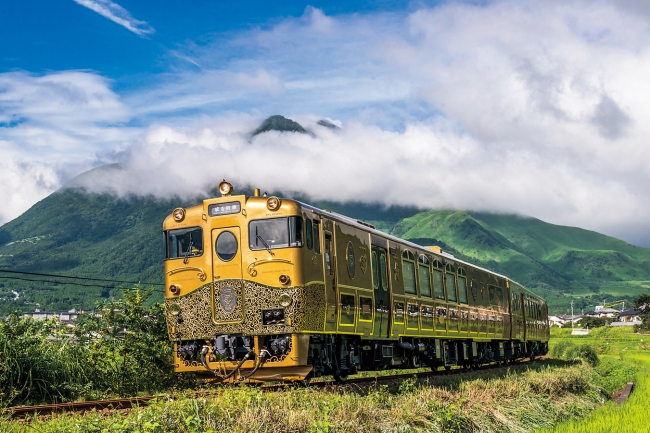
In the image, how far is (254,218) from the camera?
47.6 ft

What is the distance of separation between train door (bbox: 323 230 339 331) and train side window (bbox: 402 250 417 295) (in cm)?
460

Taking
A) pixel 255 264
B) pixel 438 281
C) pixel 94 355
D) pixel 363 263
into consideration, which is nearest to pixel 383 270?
pixel 363 263

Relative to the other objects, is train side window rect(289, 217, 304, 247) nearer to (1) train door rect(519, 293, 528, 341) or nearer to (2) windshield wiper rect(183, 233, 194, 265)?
(2) windshield wiper rect(183, 233, 194, 265)

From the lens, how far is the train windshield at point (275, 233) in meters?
14.0

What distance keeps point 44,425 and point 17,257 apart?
202 metres

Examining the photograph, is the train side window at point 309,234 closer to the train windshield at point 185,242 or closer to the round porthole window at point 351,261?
the round porthole window at point 351,261

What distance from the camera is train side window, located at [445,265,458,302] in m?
23.5

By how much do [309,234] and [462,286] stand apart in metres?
12.0

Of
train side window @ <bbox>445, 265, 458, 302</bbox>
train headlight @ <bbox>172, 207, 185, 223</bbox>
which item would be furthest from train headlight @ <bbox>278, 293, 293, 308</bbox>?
train side window @ <bbox>445, 265, 458, 302</bbox>

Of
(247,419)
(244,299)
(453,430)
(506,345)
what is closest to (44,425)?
(247,419)

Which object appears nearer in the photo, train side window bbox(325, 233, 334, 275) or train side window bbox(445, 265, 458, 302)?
train side window bbox(325, 233, 334, 275)

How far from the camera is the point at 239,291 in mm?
14281

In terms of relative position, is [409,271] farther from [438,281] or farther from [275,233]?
[275,233]

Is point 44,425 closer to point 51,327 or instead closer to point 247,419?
point 247,419
